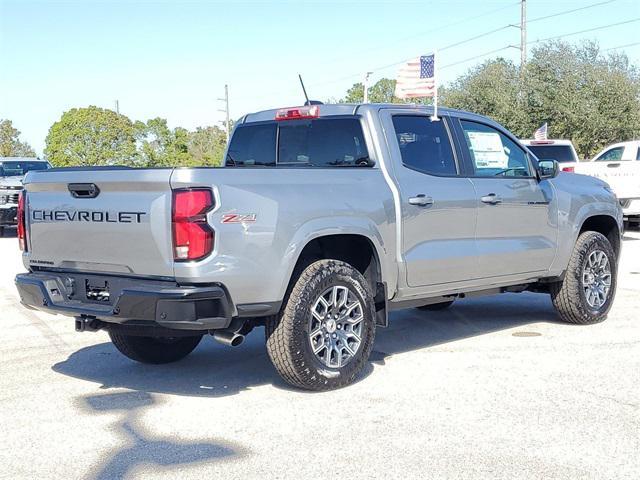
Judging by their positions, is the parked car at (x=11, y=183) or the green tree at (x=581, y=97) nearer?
the parked car at (x=11, y=183)

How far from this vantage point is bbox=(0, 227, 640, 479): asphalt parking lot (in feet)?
13.8

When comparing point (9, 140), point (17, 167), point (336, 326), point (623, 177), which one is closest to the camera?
point (336, 326)

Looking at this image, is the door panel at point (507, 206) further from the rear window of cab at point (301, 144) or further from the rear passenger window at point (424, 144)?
the rear window of cab at point (301, 144)

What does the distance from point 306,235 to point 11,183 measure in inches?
655

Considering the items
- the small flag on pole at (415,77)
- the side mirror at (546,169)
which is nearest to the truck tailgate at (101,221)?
the side mirror at (546,169)

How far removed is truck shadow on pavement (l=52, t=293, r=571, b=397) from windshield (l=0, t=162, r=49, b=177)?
15.0m

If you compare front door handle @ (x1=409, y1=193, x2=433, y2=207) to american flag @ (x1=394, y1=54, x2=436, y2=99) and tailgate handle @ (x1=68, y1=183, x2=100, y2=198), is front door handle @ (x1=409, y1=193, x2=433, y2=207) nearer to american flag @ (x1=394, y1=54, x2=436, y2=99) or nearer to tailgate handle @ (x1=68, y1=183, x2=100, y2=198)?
tailgate handle @ (x1=68, y1=183, x2=100, y2=198)

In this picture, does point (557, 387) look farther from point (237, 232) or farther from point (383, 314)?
point (237, 232)

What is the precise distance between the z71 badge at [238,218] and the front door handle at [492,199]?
232 centimetres

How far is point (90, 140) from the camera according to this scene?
49.2 m

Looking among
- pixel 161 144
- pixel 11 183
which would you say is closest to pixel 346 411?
pixel 11 183

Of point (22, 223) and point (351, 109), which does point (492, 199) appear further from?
point (22, 223)

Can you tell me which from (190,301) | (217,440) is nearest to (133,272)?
(190,301)

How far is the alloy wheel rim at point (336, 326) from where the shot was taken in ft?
17.9
